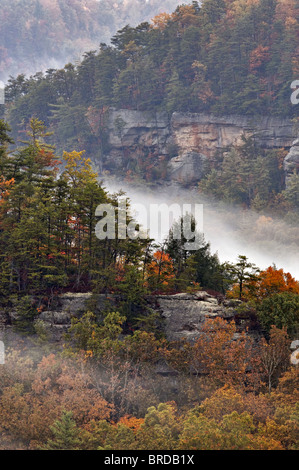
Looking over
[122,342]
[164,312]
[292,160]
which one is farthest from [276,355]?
[292,160]

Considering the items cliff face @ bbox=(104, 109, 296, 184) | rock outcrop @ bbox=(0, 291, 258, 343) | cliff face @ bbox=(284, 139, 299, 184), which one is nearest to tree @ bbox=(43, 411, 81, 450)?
rock outcrop @ bbox=(0, 291, 258, 343)

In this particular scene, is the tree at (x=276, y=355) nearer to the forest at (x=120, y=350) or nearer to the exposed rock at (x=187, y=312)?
the forest at (x=120, y=350)

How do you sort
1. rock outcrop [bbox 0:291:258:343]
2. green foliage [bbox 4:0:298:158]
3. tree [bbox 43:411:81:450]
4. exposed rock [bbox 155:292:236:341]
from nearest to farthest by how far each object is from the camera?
tree [bbox 43:411:81:450], exposed rock [bbox 155:292:236:341], rock outcrop [bbox 0:291:258:343], green foliage [bbox 4:0:298:158]

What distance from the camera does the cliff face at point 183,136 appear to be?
105 metres

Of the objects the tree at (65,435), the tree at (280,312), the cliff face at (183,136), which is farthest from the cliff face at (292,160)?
the tree at (65,435)

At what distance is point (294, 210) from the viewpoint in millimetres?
93812

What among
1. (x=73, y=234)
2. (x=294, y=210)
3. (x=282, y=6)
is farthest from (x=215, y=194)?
(x=73, y=234)

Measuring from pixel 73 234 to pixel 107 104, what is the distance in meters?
70.9

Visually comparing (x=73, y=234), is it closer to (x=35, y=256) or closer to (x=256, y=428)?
(x=35, y=256)

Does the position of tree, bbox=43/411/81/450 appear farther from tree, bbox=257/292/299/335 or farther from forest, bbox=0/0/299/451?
tree, bbox=257/292/299/335

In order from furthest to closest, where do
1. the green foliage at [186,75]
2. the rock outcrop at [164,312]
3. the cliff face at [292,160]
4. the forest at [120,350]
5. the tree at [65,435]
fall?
1. the green foliage at [186,75]
2. the cliff face at [292,160]
3. the rock outcrop at [164,312]
4. the forest at [120,350]
5. the tree at [65,435]

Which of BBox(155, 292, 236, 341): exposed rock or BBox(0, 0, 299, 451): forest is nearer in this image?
BBox(0, 0, 299, 451): forest

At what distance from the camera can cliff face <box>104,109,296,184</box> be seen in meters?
105

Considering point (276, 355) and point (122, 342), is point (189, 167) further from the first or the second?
point (276, 355)
